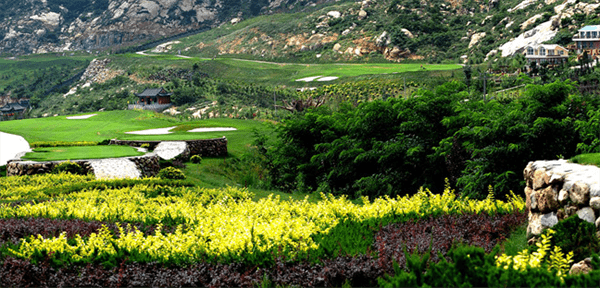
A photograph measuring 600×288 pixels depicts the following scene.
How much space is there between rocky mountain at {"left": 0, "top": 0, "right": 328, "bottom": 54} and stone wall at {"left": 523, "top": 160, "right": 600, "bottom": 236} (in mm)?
149781

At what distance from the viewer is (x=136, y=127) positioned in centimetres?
4319

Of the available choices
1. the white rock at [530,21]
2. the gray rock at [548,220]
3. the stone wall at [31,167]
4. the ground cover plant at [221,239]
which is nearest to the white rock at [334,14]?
the white rock at [530,21]

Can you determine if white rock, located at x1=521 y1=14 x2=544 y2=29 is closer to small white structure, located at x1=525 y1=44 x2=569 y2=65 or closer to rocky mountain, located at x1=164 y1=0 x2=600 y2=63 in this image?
rocky mountain, located at x1=164 y1=0 x2=600 y2=63

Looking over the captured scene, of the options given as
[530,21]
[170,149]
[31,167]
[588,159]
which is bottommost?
[170,149]

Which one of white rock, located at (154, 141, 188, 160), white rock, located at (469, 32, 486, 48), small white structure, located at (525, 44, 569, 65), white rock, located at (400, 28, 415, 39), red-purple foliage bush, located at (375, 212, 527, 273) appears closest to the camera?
red-purple foliage bush, located at (375, 212, 527, 273)

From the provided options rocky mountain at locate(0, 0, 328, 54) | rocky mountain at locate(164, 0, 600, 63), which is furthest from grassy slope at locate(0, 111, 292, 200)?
rocky mountain at locate(0, 0, 328, 54)

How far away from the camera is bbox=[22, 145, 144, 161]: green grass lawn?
23.3 m

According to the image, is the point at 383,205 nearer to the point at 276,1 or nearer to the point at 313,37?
the point at 313,37

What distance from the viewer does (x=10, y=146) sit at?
3444 centimetres

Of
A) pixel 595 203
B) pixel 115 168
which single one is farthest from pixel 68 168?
pixel 595 203

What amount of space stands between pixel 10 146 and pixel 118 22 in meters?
138

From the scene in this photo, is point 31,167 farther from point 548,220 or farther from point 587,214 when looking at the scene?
point 587,214

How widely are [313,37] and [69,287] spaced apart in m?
99.9

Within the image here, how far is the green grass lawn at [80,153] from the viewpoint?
23.3m
